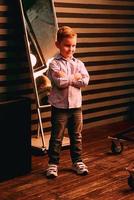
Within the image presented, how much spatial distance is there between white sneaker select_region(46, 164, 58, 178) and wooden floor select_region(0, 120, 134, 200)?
4 cm

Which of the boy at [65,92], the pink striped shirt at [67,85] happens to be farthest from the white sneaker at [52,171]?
the pink striped shirt at [67,85]

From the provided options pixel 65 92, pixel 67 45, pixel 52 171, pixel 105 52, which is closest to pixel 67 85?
pixel 65 92

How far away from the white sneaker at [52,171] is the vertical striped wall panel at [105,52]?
194 cm

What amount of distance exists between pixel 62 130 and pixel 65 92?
0.33 metres

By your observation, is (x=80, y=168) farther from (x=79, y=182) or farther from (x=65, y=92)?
(x=65, y=92)

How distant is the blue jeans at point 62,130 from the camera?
3.60m

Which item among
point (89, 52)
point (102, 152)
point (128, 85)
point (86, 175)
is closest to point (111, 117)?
point (128, 85)

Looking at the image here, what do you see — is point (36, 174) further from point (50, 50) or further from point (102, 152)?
point (50, 50)

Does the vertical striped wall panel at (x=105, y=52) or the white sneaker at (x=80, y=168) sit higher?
the vertical striped wall panel at (x=105, y=52)

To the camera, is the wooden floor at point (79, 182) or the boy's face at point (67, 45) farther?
the boy's face at point (67, 45)

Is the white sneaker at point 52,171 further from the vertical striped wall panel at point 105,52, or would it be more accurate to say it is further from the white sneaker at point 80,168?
the vertical striped wall panel at point 105,52

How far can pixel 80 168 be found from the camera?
3.69 metres

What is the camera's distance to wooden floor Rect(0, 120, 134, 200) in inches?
127

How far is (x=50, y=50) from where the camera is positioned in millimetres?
4547
